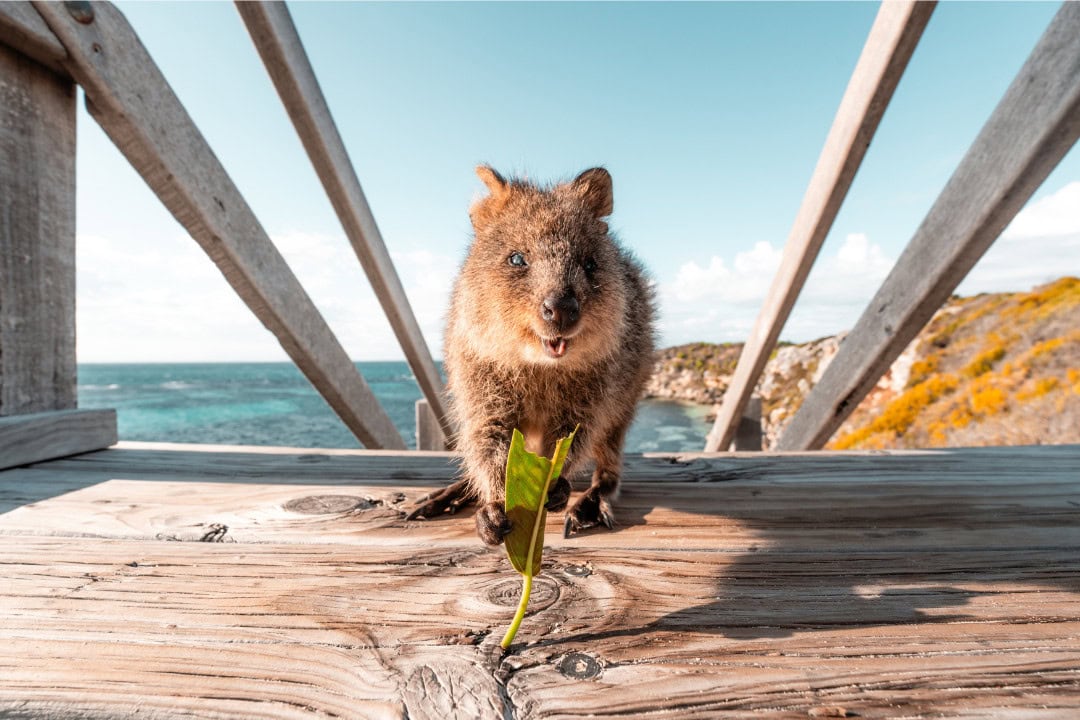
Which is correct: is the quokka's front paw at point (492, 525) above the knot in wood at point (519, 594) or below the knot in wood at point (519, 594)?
above

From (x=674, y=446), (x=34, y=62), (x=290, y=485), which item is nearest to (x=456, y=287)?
(x=290, y=485)

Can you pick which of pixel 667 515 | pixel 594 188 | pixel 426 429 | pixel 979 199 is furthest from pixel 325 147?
pixel 426 429

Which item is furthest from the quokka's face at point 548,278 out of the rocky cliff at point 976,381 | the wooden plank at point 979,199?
the rocky cliff at point 976,381

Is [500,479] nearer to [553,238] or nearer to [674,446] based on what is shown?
[553,238]

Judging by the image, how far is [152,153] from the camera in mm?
2031

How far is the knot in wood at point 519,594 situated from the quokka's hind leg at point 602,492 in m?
0.33

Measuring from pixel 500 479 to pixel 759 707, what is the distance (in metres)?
0.90

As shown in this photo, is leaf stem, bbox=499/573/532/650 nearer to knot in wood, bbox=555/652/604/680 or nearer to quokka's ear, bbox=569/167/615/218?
knot in wood, bbox=555/652/604/680

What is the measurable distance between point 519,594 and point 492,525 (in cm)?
28

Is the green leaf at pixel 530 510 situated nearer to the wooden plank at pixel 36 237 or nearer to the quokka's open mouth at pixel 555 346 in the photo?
the quokka's open mouth at pixel 555 346

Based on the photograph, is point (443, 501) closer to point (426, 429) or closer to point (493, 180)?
point (493, 180)

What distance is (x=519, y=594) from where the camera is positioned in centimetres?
112

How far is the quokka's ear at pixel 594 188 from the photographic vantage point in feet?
6.14

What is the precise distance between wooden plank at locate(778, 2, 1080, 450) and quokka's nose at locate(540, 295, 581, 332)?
6.07ft
